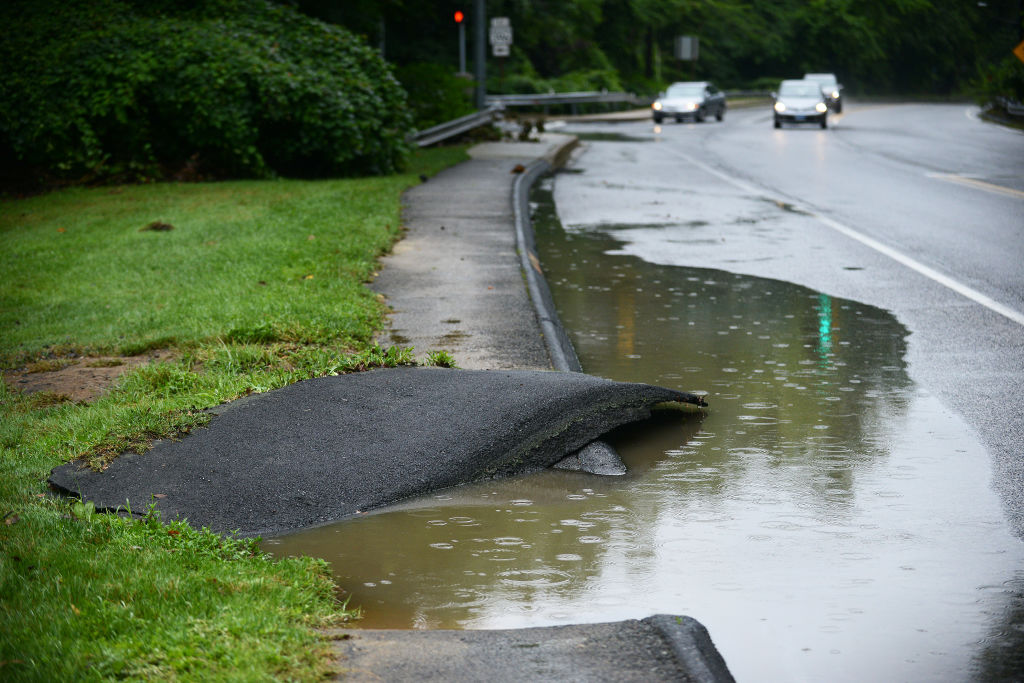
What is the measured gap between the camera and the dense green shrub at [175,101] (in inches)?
715

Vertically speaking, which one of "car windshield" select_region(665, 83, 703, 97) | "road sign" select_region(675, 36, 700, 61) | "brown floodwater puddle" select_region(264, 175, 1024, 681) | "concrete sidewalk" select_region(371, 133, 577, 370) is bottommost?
"brown floodwater puddle" select_region(264, 175, 1024, 681)

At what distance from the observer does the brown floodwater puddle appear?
13.4 ft

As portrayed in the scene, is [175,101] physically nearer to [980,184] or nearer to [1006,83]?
[980,184]

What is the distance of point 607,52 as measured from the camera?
7100 centimetres

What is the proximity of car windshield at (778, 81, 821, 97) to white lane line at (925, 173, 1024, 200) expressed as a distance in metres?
19.7

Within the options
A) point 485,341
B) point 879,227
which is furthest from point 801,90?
point 485,341

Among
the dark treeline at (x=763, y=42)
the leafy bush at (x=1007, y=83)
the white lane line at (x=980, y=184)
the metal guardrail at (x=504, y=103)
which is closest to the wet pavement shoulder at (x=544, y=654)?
the white lane line at (x=980, y=184)

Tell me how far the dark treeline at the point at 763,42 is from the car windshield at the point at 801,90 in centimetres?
1281

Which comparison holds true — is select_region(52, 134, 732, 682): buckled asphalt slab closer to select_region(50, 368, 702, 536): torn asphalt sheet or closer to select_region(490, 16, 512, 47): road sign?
select_region(50, 368, 702, 536): torn asphalt sheet

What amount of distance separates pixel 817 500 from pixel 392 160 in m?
16.2

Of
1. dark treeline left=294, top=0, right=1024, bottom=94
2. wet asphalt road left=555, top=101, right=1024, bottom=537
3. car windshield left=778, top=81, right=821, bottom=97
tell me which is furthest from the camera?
dark treeline left=294, top=0, right=1024, bottom=94

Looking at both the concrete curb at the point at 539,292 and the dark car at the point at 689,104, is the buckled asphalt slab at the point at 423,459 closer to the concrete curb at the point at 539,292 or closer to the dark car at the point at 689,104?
the concrete curb at the point at 539,292

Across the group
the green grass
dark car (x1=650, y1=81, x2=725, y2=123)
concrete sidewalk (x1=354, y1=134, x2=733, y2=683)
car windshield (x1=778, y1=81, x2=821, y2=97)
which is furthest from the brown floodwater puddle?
dark car (x1=650, y1=81, x2=725, y2=123)

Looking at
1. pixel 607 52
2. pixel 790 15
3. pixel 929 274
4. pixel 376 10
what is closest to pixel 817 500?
pixel 929 274
